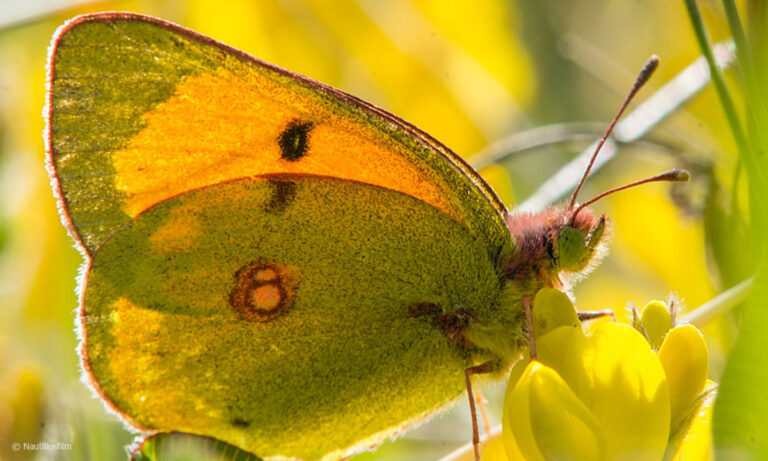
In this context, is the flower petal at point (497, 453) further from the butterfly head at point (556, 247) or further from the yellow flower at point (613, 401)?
the butterfly head at point (556, 247)

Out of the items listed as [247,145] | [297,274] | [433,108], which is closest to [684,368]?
[297,274]

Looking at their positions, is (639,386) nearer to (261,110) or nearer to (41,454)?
(261,110)

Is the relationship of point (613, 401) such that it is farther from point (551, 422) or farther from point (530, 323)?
point (530, 323)

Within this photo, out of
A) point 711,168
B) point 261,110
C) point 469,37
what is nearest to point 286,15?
point 469,37

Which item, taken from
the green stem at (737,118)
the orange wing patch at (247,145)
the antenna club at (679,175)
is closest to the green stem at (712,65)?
the green stem at (737,118)

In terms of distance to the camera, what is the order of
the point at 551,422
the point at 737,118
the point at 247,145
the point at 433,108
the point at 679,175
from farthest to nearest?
1. the point at 433,108
2. the point at 247,145
3. the point at 679,175
4. the point at 737,118
5. the point at 551,422

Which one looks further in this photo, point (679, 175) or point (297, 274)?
point (297, 274)

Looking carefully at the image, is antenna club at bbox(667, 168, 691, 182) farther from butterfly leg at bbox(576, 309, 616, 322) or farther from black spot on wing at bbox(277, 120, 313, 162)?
black spot on wing at bbox(277, 120, 313, 162)

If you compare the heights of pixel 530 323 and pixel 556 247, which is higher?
pixel 556 247
